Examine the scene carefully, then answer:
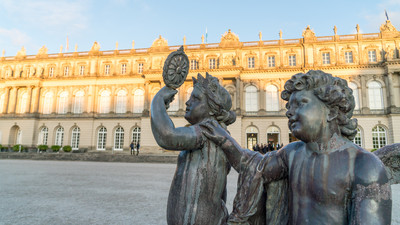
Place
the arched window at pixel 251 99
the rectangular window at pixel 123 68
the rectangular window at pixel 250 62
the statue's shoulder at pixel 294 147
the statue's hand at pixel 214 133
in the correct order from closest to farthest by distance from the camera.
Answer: the statue's shoulder at pixel 294 147, the statue's hand at pixel 214 133, the arched window at pixel 251 99, the rectangular window at pixel 250 62, the rectangular window at pixel 123 68

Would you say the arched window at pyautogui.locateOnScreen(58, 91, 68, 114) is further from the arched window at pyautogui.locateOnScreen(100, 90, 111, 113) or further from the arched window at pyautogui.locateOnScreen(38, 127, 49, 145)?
the arched window at pyautogui.locateOnScreen(100, 90, 111, 113)

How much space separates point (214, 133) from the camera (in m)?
1.26

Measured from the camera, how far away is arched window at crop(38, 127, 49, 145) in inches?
1367

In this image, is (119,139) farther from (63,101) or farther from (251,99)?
(251,99)

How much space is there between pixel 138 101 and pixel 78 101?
29.0 feet

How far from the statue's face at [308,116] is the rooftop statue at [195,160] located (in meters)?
0.54

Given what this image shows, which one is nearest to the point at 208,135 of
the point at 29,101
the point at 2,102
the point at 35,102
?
the point at 35,102

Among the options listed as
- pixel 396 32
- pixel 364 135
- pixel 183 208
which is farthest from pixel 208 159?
pixel 396 32

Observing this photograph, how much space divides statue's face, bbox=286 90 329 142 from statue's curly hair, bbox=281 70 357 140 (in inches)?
0.9

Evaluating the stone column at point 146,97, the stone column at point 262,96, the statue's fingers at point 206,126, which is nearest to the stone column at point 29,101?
the stone column at point 146,97

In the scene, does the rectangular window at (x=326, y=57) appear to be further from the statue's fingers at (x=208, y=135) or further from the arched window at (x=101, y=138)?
the statue's fingers at (x=208, y=135)

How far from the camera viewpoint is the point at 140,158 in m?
22.4

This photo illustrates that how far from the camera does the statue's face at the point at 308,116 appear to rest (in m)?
0.84

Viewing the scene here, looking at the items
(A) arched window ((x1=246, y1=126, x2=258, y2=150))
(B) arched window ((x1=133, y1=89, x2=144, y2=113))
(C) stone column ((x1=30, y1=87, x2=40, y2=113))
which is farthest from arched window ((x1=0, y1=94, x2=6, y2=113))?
(A) arched window ((x1=246, y1=126, x2=258, y2=150))
